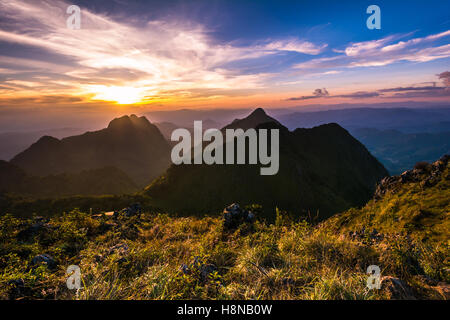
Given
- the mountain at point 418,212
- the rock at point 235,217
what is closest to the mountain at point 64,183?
the rock at point 235,217

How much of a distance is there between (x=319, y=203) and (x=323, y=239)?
64611 millimetres

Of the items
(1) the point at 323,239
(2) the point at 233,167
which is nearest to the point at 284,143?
(2) the point at 233,167

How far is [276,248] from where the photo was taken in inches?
195

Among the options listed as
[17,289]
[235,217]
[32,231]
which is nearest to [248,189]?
[235,217]

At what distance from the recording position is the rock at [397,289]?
9.98 ft

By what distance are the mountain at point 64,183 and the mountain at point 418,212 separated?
403ft

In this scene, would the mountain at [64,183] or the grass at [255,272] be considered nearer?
the grass at [255,272]

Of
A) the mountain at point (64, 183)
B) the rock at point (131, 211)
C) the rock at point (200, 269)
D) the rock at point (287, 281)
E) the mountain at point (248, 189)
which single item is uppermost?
the rock at point (287, 281)

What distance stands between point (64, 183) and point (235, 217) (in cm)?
14334

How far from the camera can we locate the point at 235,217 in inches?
360

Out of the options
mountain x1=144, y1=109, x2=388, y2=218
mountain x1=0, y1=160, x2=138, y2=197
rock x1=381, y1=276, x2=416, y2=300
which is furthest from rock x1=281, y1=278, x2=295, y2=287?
mountain x1=0, y1=160, x2=138, y2=197

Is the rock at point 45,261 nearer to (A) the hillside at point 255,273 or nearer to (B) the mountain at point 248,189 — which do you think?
(A) the hillside at point 255,273

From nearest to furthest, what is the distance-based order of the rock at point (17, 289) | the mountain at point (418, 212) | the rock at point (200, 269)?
1. the rock at point (17, 289)
2. the rock at point (200, 269)
3. the mountain at point (418, 212)
